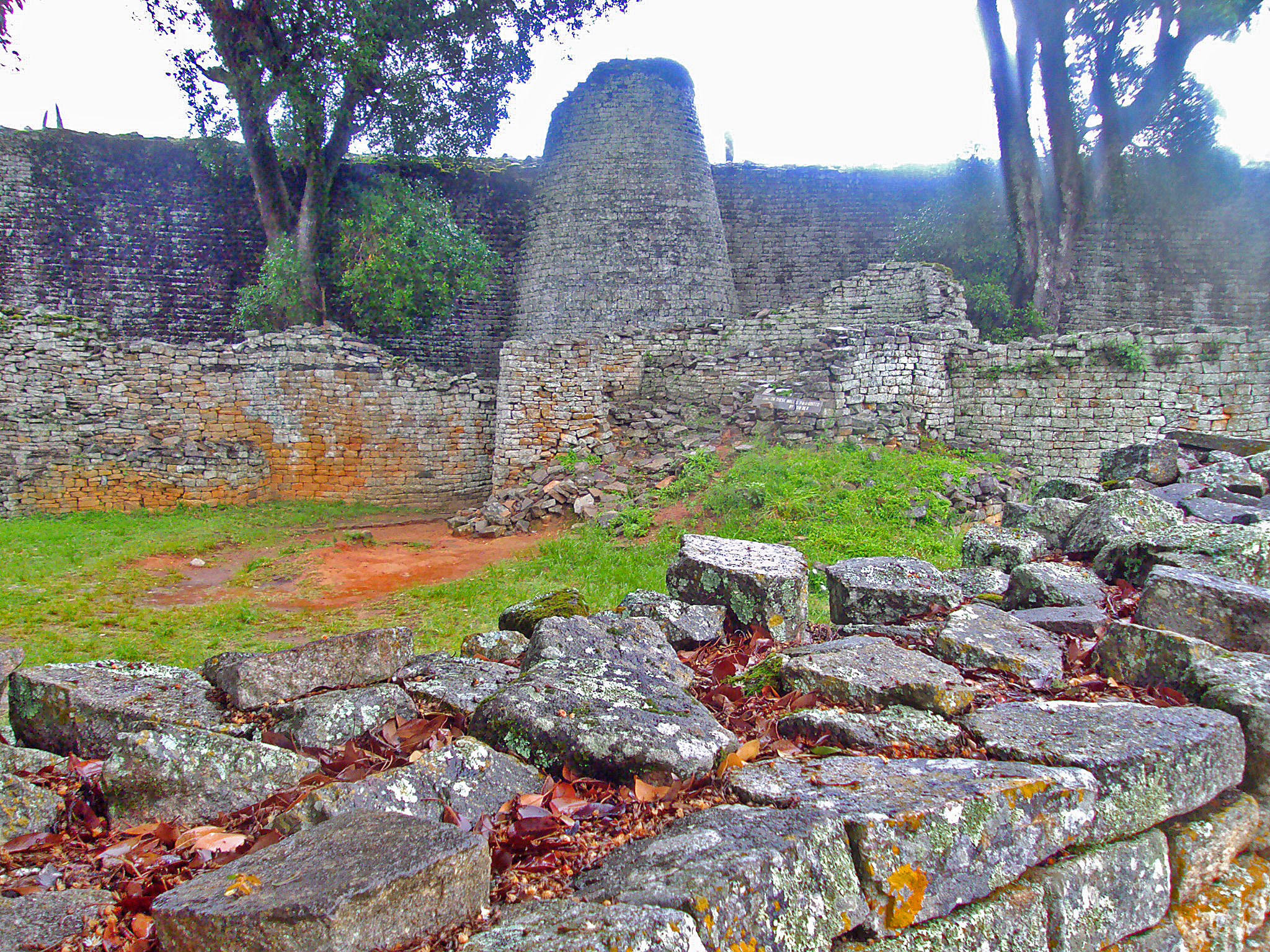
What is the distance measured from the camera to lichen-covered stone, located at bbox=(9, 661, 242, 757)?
8.25 ft

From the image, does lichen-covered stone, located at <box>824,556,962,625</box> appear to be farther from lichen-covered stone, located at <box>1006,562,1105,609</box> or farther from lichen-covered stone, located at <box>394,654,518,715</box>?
lichen-covered stone, located at <box>394,654,518,715</box>

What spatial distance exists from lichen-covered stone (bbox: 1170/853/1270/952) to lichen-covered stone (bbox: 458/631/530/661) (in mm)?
2566

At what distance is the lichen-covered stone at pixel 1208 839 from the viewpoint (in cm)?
233

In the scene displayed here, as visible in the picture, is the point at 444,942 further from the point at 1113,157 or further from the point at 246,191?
the point at 1113,157

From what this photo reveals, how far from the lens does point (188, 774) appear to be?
2.18m

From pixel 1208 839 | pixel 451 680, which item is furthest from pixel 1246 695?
pixel 451 680

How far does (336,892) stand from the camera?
145cm

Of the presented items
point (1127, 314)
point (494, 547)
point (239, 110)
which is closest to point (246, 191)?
point (239, 110)

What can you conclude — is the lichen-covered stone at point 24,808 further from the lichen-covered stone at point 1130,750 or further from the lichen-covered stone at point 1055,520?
the lichen-covered stone at point 1055,520

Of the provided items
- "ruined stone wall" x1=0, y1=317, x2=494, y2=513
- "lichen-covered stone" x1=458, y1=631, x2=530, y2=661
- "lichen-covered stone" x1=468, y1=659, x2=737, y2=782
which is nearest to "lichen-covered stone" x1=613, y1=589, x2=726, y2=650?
"lichen-covered stone" x1=458, y1=631, x2=530, y2=661

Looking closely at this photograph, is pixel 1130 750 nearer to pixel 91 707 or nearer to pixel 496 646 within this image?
pixel 496 646

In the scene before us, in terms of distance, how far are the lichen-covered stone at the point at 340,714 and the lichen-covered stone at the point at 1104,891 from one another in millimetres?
2007

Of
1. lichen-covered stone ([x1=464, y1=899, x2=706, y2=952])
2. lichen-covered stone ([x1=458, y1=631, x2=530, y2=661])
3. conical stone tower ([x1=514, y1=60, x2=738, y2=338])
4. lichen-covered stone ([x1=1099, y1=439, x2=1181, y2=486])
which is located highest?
conical stone tower ([x1=514, y1=60, x2=738, y2=338])

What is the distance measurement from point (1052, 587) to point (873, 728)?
6.06 ft
